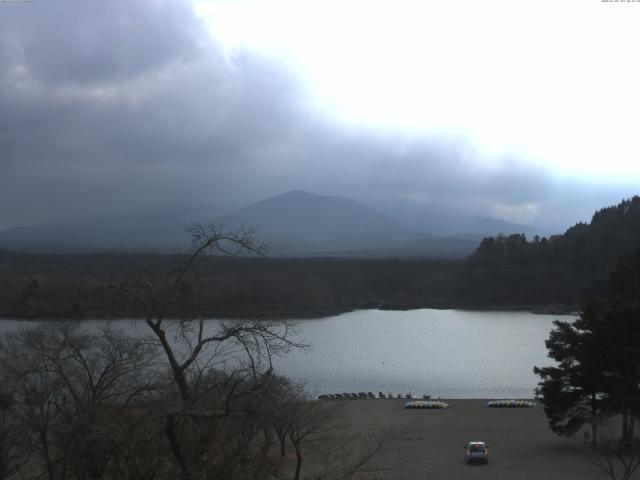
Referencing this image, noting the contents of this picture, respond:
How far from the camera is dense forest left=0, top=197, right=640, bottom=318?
47.8 metres

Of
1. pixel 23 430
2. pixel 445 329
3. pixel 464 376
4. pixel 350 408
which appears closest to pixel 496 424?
pixel 350 408

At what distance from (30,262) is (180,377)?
69385 millimetres

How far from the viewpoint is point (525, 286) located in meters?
58.6

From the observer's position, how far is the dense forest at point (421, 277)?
157 feet

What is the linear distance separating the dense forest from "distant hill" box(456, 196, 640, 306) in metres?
0.08

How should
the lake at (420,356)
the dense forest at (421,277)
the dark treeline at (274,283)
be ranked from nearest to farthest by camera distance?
the lake at (420,356) < the dark treeline at (274,283) < the dense forest at (421,277)

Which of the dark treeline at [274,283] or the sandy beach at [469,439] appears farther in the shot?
the dark treeline at [274,283]

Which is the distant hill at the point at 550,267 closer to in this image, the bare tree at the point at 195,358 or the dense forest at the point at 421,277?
the dense forest at the point at 421,277

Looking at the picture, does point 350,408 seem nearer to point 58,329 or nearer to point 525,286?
point 58,329

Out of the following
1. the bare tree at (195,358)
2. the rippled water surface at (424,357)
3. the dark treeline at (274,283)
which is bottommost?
the rippled water surface at (424,357)

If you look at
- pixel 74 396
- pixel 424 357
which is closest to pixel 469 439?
pixel 74 396

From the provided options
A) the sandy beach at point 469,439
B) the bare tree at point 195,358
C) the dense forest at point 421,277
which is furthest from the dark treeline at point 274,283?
the bare tree at point 195,358

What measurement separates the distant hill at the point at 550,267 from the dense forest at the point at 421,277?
82mm

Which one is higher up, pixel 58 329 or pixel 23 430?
pixel 58 329
